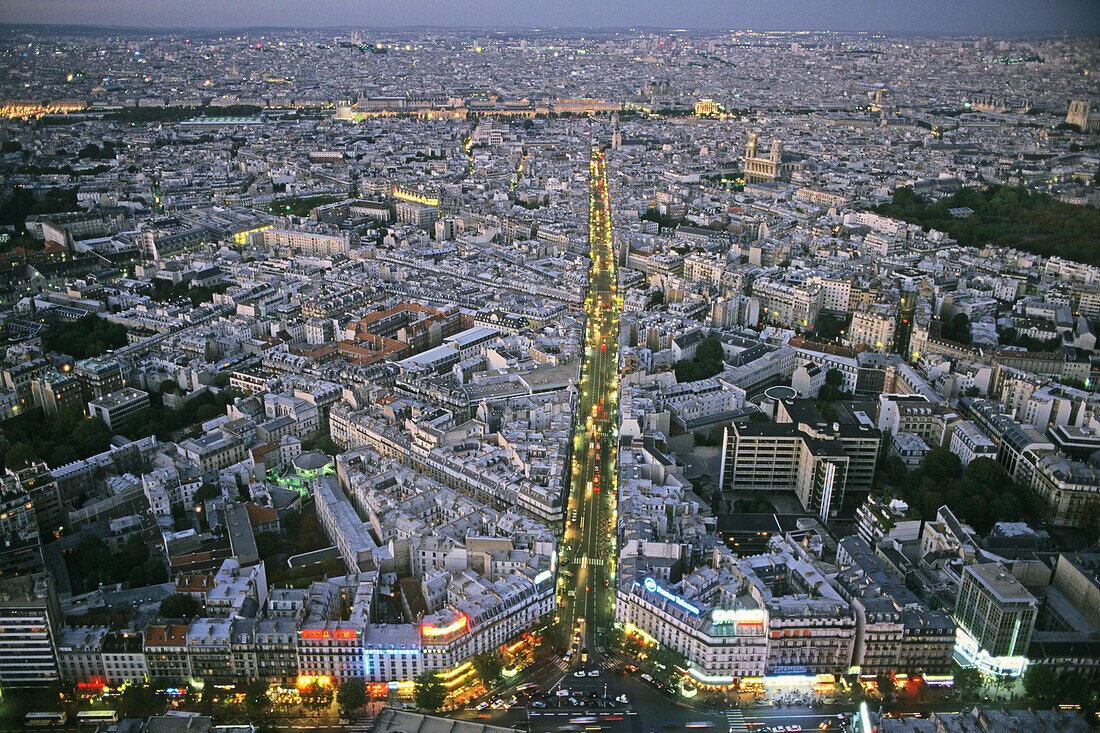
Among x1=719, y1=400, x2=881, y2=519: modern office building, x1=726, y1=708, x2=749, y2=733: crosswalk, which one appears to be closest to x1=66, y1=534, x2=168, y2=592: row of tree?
x1=726, y1=708, x2=749, y2=733: crosswalk

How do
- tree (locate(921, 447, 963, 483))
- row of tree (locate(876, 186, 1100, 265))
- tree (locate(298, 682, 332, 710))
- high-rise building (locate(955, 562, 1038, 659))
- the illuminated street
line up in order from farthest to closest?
row of tree (locate(876, 186, 1100, 265)) < tree (locate(921, 447, 963, 483)) < the illuminated street < high-rise building (locate(955, 562, 1038, 659)) < tree (locate(298, 682, 332, 710))

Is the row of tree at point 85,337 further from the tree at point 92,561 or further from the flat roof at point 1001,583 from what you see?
the flat roof at point 1001,583

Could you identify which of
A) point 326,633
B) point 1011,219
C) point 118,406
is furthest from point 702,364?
point 1011,219

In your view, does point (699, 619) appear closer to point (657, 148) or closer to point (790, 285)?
point (790, 285)

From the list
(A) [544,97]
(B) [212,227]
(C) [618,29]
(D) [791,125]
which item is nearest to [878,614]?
(B) [212,227]

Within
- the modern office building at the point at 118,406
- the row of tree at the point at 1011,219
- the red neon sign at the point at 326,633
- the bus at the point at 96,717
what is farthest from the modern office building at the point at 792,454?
the row of tree at the point at 1011,219

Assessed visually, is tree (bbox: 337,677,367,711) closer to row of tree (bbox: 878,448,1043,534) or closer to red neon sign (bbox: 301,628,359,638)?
red neon sign (bbox: 301,628,359,638)
